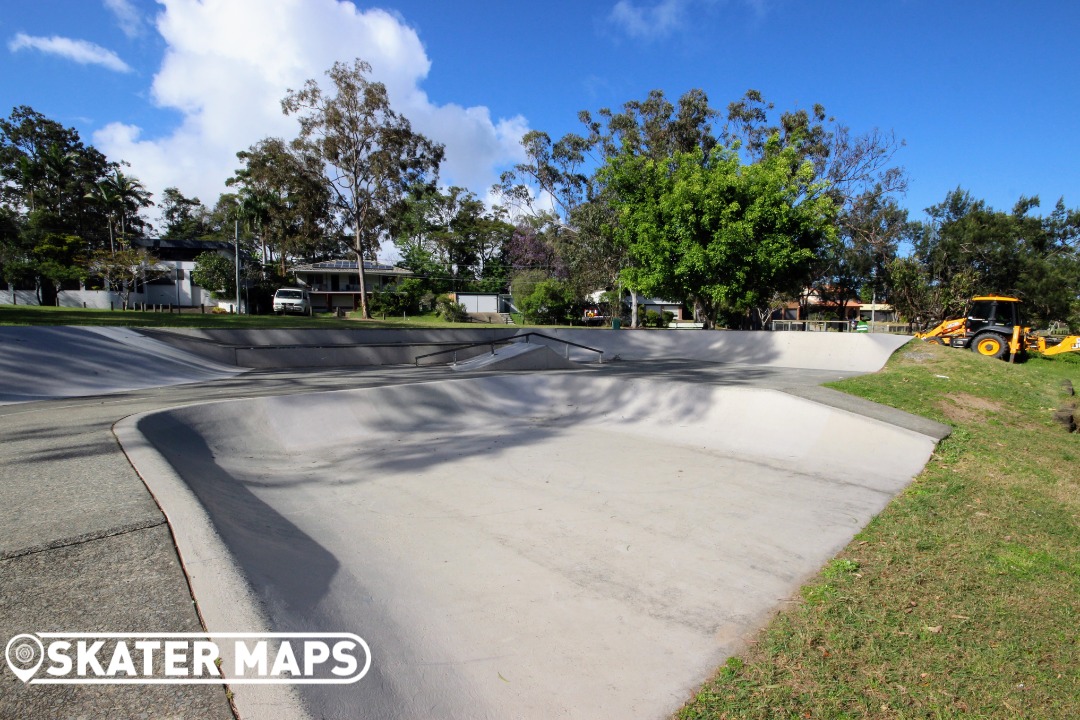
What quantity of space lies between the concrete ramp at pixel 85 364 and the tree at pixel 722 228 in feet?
54.4

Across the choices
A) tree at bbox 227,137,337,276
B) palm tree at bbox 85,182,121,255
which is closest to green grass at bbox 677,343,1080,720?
tree at bbox 227,137,337,276

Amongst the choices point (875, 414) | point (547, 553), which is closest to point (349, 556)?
point (547, 553)

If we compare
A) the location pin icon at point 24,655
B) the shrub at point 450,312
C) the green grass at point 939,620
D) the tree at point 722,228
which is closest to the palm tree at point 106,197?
the shrub at point 450,312

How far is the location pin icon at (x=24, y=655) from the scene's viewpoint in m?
1.88

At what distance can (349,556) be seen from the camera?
152 inches

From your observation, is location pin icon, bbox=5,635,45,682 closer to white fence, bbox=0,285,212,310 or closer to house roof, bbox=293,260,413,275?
white fence, bbox=0,285,212,310

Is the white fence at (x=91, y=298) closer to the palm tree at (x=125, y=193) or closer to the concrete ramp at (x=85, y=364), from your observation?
the palm tree at (x=125, y=193)

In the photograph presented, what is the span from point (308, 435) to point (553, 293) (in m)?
31.5

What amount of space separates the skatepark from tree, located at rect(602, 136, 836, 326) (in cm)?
1320

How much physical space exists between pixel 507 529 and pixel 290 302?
3446 centimetres

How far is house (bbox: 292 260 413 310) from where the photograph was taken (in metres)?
48.7

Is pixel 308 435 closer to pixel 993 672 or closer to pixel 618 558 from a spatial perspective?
pixel 618 558

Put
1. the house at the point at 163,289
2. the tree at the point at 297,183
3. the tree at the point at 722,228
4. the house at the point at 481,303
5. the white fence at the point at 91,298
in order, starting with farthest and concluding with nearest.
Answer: the house at the point at 481,303 → the house at the point at 163,289 → the white fence at the point at 91,298 → the tree at the point at 297,183 → the tree at the point at 722,228

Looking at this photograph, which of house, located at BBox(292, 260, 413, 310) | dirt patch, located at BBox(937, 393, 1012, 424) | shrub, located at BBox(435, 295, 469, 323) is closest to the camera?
dirt patch, located at BBox(937, 393, 1012, 424)
